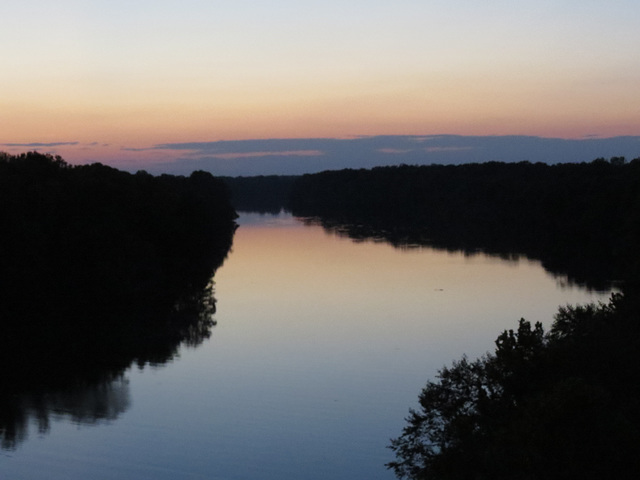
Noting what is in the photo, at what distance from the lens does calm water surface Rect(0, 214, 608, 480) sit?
69.7ft

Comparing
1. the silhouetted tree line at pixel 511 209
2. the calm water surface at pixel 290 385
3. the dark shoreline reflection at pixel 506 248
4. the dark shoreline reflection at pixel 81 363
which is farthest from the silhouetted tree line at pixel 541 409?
the dark shoreline reflection at pixel 506 248

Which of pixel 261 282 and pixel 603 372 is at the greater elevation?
pixel 603 372

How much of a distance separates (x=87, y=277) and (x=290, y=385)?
20.7 m

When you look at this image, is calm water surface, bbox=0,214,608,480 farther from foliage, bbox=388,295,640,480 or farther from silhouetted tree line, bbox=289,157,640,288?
silhouetted tree line, bbox=289,157,640,288

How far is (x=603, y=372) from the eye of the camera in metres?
16.3

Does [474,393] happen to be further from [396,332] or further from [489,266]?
[489,266]

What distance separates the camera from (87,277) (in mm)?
44750

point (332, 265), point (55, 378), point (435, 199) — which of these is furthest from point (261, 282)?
point (435, 199)

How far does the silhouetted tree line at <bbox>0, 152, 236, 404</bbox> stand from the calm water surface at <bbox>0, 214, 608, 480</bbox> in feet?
7.76

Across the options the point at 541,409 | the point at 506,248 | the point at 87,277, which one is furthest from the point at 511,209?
the point at 541,409

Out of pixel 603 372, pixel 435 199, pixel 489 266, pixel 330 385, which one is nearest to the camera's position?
pixel 603 372

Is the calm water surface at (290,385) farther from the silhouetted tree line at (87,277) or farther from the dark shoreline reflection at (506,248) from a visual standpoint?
the dark shoreline reflection at (506,248)

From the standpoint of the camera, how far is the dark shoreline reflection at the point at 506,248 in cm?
5562

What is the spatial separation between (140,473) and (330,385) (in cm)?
887
